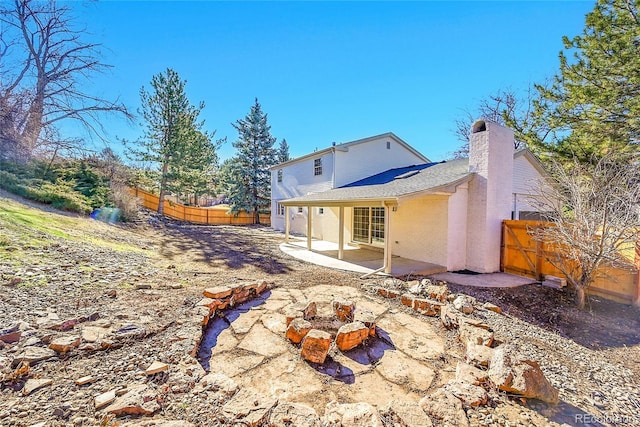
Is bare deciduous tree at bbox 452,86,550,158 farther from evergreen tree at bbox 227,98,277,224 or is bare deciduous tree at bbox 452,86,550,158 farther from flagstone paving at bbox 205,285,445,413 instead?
evergreen tree at bbox 227,98,277,224

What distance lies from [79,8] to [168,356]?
14.3 m

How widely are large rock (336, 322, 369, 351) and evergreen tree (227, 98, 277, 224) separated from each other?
20393 mm

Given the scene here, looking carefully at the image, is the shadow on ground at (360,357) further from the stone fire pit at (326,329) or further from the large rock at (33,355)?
the large rock at (33,355)

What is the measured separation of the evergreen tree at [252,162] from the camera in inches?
891

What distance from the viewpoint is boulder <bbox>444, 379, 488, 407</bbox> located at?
2311 millimetres

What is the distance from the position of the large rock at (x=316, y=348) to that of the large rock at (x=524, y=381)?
1.70 m

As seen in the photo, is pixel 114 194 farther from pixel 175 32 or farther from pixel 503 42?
pixel 503 42

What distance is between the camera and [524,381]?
240 centimetres

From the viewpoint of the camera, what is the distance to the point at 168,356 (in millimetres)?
2809

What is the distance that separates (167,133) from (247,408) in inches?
851

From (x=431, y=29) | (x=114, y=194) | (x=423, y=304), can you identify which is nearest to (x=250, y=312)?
(x=423, y=304)

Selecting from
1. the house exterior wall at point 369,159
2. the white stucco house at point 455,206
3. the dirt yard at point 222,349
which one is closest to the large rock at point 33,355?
the dirt yard at point 222,349

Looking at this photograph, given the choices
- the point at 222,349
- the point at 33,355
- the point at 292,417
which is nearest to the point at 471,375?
the point at 292,417

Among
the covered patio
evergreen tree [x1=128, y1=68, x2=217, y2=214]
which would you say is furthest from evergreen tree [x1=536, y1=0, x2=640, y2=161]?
evergreen tree [x1=128, y1=68, x2=217, y2=214]
